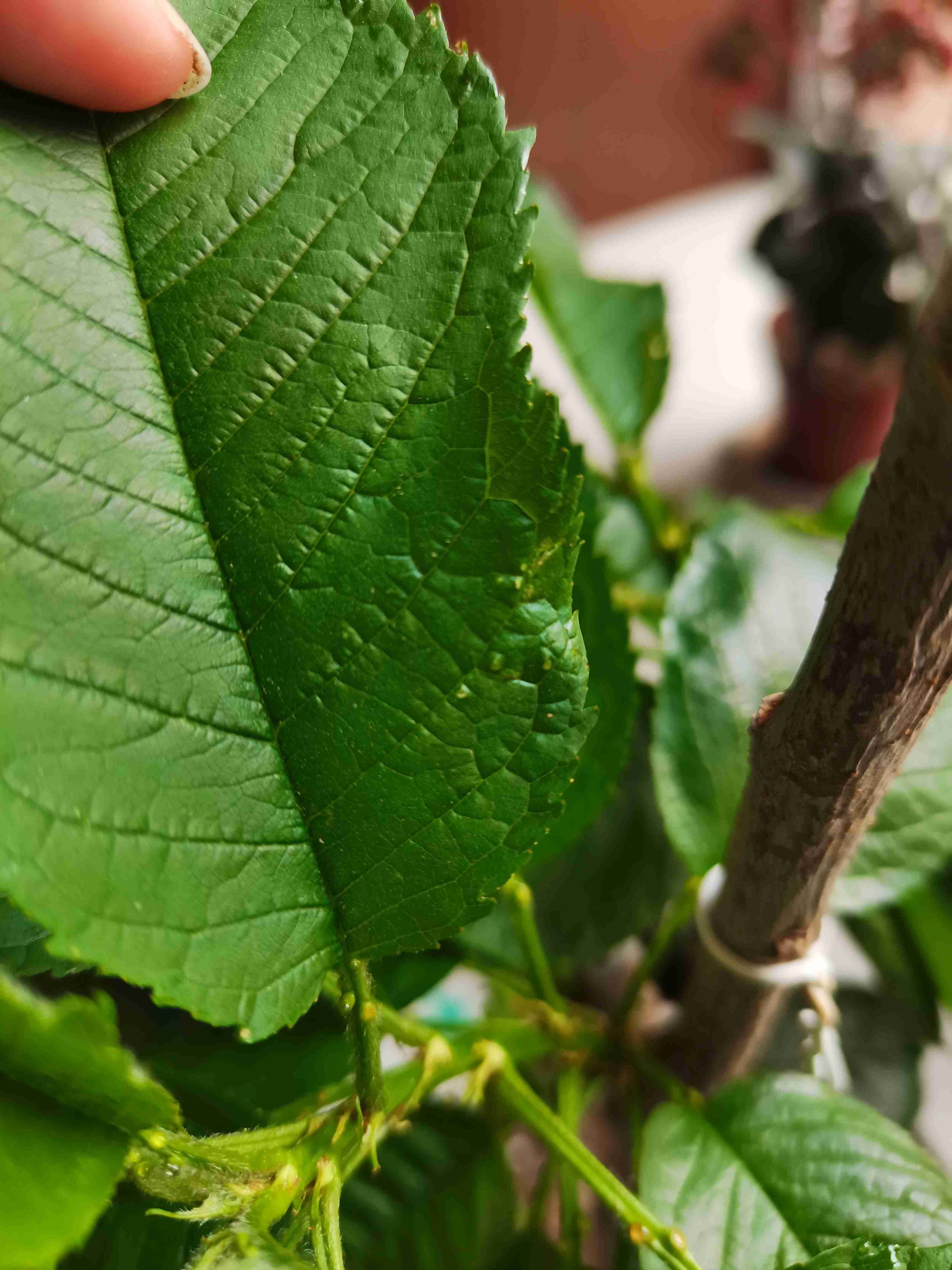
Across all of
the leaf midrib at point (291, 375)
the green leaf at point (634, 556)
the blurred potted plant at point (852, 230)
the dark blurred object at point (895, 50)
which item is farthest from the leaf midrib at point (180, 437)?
the dark blurred object at point (895, 50)

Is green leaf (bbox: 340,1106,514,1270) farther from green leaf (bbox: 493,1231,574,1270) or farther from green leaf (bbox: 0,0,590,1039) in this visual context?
green leaf (bbox: 0,0,590,1039)

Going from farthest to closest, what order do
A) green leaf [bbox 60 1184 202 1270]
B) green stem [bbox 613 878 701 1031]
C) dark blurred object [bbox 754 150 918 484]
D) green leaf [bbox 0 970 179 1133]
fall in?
dark blurred object [bbox 754 150 918 484] < green stem [bbox 613 878 701 1031] < green leaf [bbox 60 1184 202 1270] < green leaf [bbox 0 970 179 1133]

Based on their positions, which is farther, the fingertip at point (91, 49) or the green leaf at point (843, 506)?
the green leaf at point (843, 506)

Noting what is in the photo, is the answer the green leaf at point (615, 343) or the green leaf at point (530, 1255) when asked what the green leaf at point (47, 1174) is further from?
the green leaf at point (615, 343)

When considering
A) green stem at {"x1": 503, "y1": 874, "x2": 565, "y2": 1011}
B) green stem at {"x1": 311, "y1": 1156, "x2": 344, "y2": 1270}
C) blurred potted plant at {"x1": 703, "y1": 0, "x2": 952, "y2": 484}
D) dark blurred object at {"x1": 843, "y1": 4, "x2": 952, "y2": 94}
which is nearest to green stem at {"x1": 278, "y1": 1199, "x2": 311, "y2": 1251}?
green stem at {"x1": 311, "y1": 1156, "x2": 344, "y2": 1270}

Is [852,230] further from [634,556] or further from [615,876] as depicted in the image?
[615,876]

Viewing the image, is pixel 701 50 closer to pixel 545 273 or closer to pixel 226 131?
pixel 545 273

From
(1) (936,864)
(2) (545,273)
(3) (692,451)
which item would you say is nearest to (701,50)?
(3) (692,451)
